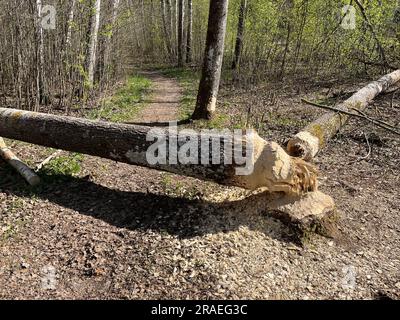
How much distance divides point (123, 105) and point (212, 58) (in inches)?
120

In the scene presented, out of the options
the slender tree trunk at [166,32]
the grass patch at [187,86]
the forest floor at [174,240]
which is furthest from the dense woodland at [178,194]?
the slender tree trunk at [166,32]

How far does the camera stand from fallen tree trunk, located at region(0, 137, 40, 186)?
4.57 metres

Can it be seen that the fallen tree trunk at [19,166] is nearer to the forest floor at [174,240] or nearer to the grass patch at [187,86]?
the forest floor at [174,240]

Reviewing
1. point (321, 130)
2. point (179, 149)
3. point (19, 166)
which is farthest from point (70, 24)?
point (321, 130)

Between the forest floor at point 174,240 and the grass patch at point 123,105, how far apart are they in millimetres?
2368

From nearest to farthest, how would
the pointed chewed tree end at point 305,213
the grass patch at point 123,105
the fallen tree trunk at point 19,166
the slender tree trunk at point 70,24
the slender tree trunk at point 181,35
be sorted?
1. the pointed chewed tree end at point 305,213
2. the fallen tree trunk at point 19,166
3. the slender tree trunk at point 70,24
4. the grass patch at point 123,105
5. the slender tree trunk at point 181,35

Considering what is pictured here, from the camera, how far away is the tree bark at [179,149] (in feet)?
12.6

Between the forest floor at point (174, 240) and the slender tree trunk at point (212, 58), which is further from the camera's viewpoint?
the slender tree trunk at point (212, 58)

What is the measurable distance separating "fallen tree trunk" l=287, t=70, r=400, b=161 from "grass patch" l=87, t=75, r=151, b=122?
12.8ft

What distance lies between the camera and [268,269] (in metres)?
3.32

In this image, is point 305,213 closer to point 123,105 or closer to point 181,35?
point 123,105

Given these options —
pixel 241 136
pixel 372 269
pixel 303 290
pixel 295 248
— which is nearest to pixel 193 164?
pixel 241 136
